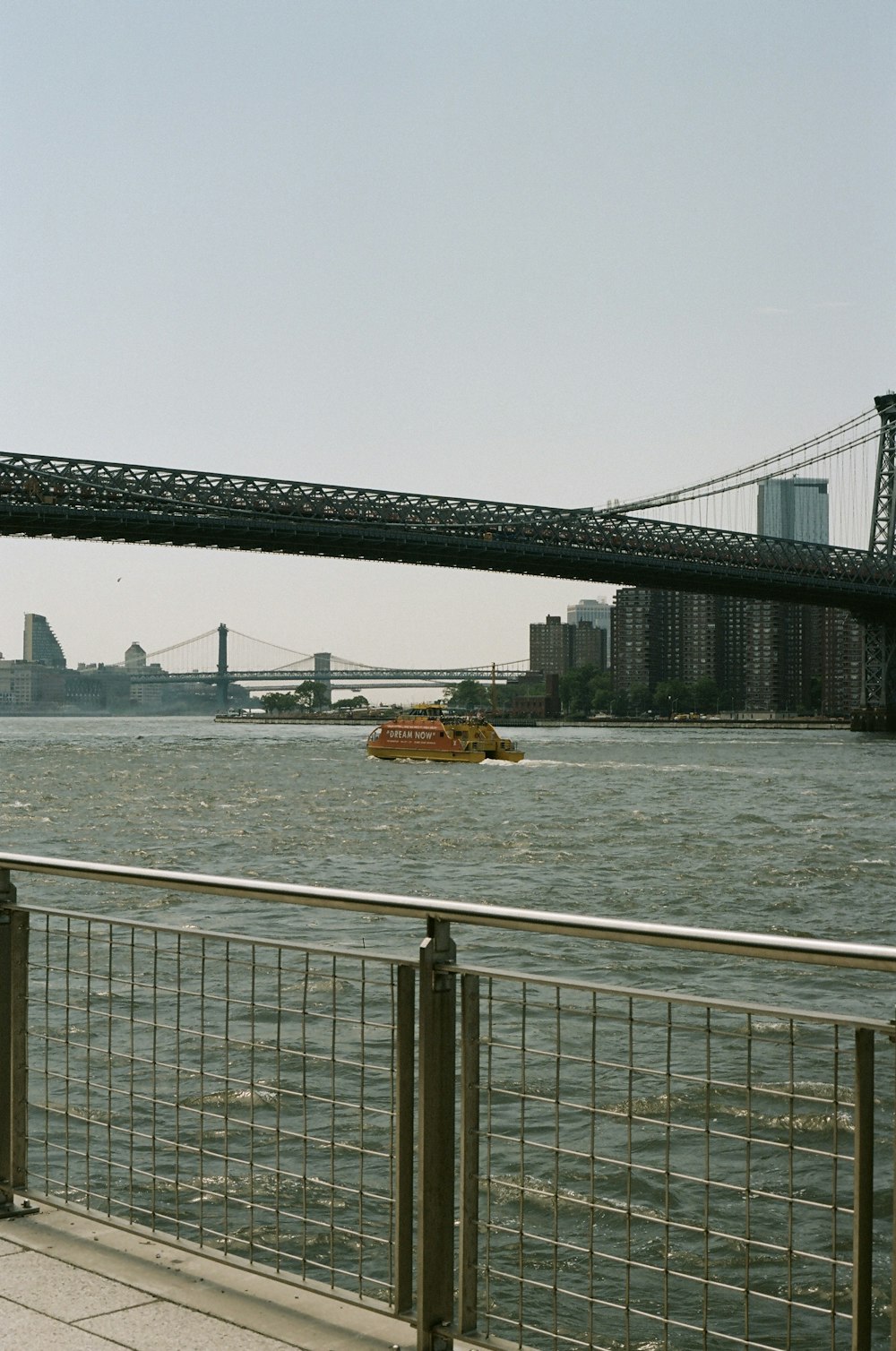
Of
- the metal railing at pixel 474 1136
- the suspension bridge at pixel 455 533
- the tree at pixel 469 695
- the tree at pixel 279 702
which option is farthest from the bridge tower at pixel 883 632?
the tree at pixel 279 702

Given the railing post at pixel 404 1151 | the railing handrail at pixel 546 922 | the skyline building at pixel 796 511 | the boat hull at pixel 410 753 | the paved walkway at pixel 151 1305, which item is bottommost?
the boat hull at pixel 410 753

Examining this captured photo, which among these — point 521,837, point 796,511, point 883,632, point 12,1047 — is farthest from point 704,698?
point 12,1047

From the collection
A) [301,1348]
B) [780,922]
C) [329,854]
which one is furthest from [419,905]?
[329,854]

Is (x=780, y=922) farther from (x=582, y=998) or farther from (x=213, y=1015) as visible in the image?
(x=213, y=1015)

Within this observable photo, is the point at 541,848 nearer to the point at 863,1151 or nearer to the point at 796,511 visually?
the point at 863,1151

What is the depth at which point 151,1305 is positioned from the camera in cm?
303

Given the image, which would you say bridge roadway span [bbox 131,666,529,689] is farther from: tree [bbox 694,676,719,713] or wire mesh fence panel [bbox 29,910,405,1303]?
wire mesh fence panel [bbox 29,910,405,1303]

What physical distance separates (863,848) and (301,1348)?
20281mm

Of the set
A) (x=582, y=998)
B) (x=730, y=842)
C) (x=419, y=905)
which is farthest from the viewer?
(x=730, y=842)

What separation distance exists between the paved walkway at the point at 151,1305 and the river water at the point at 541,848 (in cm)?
61

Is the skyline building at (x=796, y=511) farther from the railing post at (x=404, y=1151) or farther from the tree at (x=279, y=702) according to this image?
the railing post at (x=404, y=1151)

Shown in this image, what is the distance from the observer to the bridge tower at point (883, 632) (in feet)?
234

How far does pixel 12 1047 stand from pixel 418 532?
57.5 m

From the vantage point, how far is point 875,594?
216 ft
